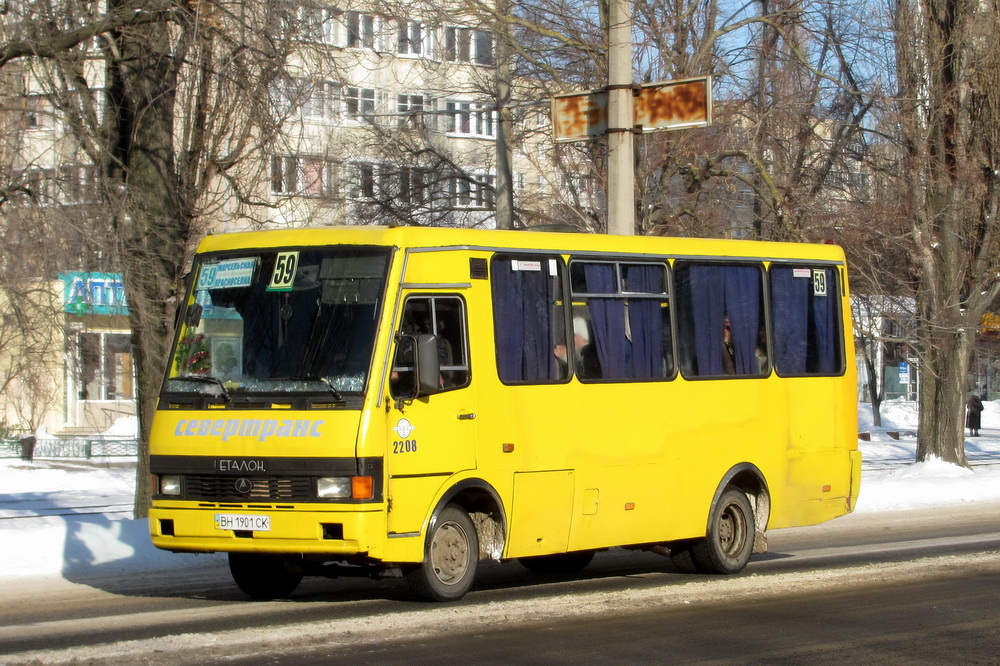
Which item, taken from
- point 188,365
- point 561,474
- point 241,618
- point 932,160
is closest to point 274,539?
point 241,618

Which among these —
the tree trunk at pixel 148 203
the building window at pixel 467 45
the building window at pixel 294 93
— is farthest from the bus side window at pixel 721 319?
the building window at pixel 467 45

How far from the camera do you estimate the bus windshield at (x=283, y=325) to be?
31.8ft

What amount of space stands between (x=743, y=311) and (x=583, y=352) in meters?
2.38

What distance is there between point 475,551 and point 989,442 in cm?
3693

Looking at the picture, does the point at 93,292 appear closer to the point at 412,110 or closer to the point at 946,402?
the point at 412,110

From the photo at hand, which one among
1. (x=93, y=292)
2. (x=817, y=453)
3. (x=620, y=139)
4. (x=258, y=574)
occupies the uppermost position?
(x=620, y=139)

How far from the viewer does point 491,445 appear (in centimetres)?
1036

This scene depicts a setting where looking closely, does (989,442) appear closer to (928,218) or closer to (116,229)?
(928,218)

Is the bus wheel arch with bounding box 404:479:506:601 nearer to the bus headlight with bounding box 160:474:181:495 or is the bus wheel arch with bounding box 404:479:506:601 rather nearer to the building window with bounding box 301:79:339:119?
the bus headlight with bounding box 160:474:181:495

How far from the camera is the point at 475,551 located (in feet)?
33.8

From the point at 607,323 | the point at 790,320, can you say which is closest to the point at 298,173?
the point at 607,323

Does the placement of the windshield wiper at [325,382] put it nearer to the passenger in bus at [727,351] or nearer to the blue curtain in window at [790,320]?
the passenger in bus at [727,351]

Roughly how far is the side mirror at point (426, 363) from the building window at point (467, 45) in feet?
42.4

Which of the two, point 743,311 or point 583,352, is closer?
point 583,352
